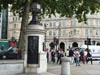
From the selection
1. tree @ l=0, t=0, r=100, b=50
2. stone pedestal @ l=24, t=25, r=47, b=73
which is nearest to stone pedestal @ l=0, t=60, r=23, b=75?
stone pedestal @ l=24, t=25, r=47, b=73

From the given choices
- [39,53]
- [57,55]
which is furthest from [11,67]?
[57,55]

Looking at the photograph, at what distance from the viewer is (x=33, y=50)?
19.2 meters

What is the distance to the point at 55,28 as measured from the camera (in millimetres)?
104500

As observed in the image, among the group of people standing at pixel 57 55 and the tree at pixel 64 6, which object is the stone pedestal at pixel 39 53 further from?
the group of people standing at pixel 57 55

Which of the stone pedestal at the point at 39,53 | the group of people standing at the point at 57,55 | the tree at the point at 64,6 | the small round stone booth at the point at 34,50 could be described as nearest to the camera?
the stone pedestal at the point at 39,53

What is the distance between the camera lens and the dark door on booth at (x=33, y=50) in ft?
62.7

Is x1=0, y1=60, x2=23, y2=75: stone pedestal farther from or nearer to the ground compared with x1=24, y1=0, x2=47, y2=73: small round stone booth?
nearer to the ground

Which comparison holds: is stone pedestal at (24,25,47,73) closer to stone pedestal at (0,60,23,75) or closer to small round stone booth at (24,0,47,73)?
small round stone booth at (24,0,47,73)

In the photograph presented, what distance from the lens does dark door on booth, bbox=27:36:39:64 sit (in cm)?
1912

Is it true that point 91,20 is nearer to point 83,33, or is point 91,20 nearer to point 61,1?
point 83,33

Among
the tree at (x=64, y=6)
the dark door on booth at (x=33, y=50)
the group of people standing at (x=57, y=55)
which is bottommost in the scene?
the group of people standing at (x=57, y=55)

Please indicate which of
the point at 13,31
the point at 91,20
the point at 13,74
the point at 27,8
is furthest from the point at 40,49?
the point at 13,31

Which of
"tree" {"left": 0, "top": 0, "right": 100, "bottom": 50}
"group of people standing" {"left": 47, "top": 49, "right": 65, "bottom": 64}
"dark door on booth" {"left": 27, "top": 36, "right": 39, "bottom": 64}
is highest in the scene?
"tree" {"left": 0, "top": 0, "right": 100, "bottom": 50}

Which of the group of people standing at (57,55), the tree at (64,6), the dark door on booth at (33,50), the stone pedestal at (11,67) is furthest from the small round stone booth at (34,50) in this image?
the group of people standing at (57,55)
